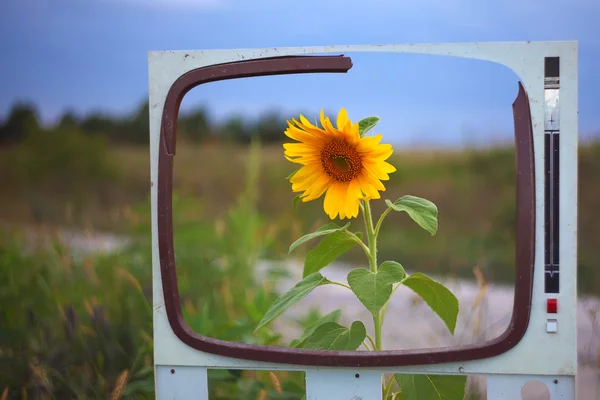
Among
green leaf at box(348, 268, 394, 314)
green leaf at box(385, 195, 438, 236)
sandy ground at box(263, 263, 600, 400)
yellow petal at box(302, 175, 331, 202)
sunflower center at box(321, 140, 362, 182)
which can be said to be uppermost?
sunflower center at box(321, 140, 362, 182)

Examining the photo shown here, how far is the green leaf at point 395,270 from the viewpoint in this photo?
1.24 meters

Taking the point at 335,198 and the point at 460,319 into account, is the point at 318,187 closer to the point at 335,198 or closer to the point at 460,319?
the point at 335,198

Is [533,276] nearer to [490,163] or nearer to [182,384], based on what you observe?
[182,384]

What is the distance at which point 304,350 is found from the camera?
1.28 metres

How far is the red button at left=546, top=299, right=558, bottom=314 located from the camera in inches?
47.3

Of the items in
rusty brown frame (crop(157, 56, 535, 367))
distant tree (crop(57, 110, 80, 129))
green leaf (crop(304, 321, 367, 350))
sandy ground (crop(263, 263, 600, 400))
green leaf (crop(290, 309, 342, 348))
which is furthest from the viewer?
distant tree (crop(57, 110, 80, 129))

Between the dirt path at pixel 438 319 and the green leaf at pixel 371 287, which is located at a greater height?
the green leaf at pixel 371 287

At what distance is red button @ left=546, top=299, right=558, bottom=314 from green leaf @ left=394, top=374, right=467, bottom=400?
227 millimetres

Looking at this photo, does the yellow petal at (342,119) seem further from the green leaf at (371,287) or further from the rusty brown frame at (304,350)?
the green leaf at (371,287)

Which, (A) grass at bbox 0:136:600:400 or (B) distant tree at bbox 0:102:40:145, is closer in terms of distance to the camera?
(A) grass at bbox 0:136:600:400

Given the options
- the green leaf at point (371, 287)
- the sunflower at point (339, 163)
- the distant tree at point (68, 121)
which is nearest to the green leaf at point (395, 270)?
the green leaf at point (371, 287)

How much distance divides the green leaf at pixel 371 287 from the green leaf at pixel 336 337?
0.28 ft

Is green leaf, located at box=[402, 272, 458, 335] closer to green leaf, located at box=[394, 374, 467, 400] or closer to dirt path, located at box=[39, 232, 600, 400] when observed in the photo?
green leaf, located at box=[394, 374, 467, 400]

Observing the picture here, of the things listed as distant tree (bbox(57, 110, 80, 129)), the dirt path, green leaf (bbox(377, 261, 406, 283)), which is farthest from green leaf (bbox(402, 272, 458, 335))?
distant tree (bbox(57, 110, 80, 129))
